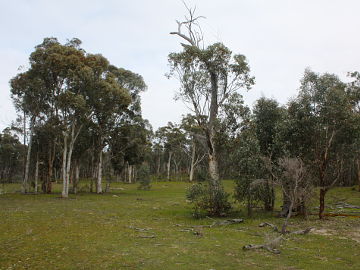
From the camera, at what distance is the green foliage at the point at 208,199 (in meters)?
23.8

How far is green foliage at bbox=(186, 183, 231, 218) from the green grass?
1.57 meters

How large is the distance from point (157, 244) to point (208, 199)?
10.0 metres

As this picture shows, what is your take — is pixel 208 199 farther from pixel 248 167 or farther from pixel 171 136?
pixel 171 136

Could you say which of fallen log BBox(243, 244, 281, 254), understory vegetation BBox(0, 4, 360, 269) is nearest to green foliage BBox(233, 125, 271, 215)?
understory vegetation BBox(0, 4, 360, 269)

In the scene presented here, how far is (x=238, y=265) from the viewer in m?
11.5

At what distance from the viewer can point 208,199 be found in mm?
24391

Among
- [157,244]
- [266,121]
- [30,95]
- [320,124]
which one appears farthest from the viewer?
[30,95]

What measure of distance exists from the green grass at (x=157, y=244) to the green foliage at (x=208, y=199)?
1570mm

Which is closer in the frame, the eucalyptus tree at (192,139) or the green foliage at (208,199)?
the green foliage at (208,199)

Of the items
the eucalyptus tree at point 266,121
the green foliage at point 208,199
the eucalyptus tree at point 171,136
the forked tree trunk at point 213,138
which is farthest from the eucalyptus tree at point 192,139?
the green foliage at point 208,199

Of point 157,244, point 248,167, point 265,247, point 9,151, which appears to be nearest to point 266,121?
point 248,167

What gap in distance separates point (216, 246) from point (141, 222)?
8590mm

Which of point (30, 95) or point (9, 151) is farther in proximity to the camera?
point (9, 151)

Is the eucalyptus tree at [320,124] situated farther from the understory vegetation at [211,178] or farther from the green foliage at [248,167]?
the green foliage at [248,167]
